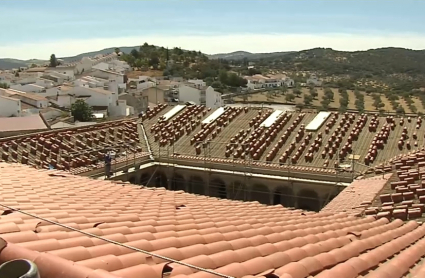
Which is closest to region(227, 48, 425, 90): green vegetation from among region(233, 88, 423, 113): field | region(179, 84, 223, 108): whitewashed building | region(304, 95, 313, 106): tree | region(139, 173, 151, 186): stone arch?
region(233, 88, 423, 113): field

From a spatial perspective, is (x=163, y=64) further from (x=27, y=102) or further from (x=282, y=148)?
(x=282, y=148)

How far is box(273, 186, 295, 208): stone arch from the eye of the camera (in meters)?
21.6

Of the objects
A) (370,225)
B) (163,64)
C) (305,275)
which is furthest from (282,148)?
(163,64)

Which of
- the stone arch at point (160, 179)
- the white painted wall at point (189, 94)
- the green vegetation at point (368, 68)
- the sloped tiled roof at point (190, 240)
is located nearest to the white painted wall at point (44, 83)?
the white painted wall at point (189, 94)

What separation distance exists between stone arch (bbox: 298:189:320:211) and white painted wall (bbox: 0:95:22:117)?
129 feet

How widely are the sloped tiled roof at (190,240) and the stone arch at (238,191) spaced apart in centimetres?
1164

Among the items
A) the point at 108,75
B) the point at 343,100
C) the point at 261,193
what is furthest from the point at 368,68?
the point at 261,193

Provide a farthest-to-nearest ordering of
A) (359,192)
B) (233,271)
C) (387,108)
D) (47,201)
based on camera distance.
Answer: (387,108) → (359,192) → (47,201) → (233,271)

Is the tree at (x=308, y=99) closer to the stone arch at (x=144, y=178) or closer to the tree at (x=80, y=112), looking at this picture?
the tree at (x=80, y=112)

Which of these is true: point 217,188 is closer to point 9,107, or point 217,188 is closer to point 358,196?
point 358,196

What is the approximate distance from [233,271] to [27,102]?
6225 cm

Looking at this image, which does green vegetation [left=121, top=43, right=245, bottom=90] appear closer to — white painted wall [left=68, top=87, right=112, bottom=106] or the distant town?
the distant town

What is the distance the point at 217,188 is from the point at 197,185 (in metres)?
1.12

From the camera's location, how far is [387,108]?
249ft
